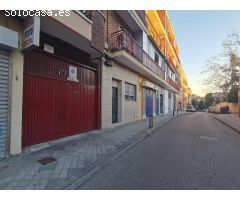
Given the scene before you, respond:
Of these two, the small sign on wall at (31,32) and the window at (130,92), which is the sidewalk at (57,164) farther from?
the window at (130,92)

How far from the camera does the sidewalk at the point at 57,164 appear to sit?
3.27 m

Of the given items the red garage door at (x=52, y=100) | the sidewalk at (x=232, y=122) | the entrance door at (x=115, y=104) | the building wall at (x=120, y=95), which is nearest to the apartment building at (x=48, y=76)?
the red garage door at (x=52, y=100)

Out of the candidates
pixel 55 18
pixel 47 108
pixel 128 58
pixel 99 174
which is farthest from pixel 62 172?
pixel 128 58

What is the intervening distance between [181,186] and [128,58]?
8056 mm

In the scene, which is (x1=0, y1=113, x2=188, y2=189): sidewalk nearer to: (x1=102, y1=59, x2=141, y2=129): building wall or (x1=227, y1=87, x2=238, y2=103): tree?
(x1=102, y1=59, x2=141, y2=129): building wall

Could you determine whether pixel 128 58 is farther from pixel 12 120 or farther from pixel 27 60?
pixel 12 120

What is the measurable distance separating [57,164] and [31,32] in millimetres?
3365

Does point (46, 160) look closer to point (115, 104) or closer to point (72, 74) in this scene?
point (72, 74)

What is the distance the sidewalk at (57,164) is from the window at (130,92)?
20.8ft

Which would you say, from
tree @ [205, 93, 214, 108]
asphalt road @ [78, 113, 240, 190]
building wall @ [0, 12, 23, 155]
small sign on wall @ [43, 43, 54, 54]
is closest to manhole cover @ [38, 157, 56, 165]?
building wall @ [0, 12, 23, 155]

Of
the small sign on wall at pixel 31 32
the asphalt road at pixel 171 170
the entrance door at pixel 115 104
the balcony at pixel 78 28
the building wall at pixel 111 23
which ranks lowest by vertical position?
the asphalt road at pixel 171 170

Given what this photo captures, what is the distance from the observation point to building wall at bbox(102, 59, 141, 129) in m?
9.17

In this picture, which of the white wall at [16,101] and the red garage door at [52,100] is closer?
the white wall at [16,101]

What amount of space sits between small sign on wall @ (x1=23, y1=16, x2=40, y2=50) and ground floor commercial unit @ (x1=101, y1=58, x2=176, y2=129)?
464cm
